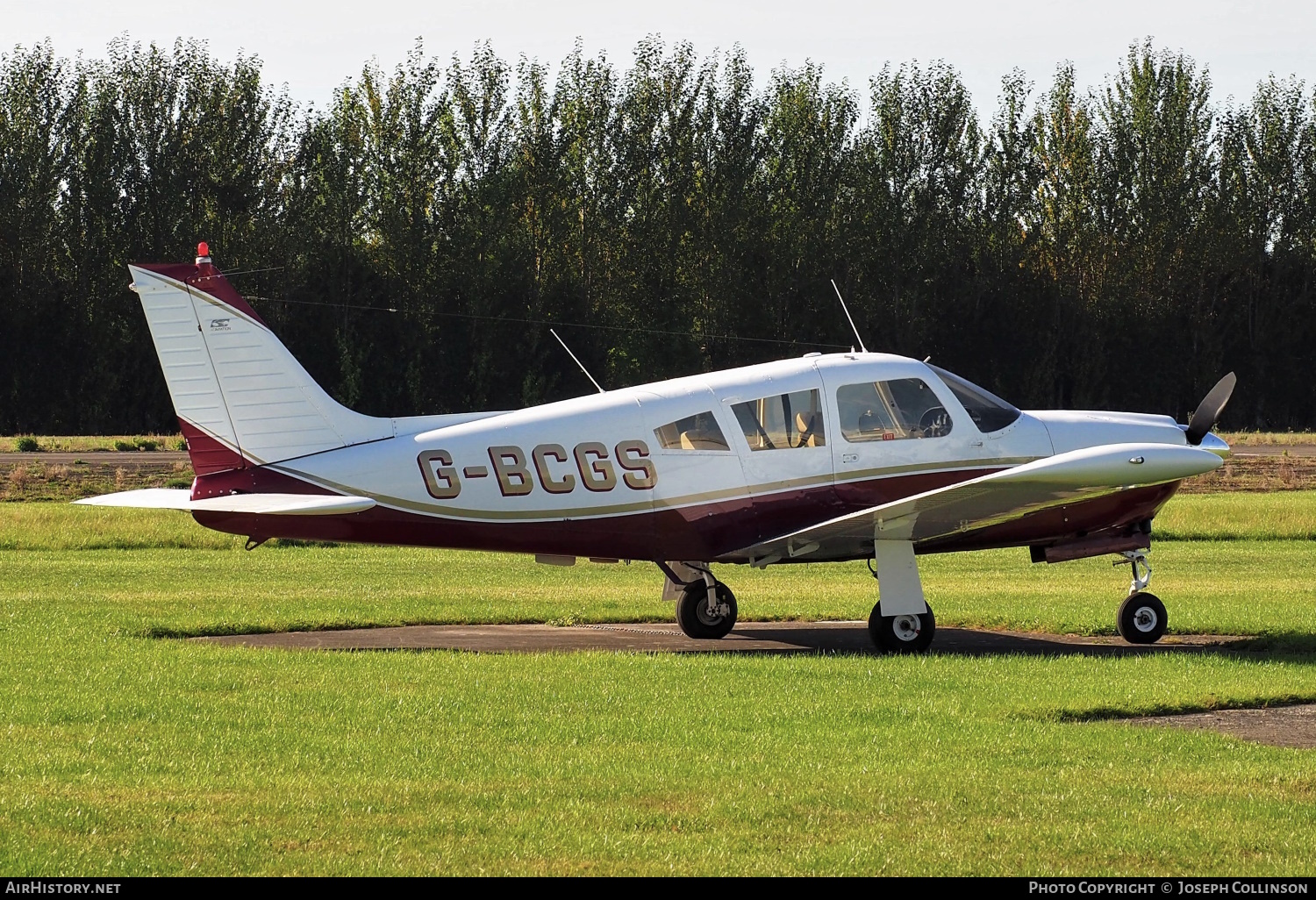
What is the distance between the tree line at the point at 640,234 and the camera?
192 feet

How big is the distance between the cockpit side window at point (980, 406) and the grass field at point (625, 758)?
2405mm

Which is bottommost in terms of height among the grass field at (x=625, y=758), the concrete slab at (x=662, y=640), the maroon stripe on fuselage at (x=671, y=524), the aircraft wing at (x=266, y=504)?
the concrete slab at (x=662, y=640)

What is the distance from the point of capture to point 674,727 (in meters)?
9.50

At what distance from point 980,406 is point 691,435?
278 cm

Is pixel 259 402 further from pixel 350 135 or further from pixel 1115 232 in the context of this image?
pixel 1115 232

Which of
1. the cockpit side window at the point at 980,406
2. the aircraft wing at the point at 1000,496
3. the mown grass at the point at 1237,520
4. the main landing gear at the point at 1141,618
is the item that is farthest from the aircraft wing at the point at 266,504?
the mown grass at the point at 1237,520

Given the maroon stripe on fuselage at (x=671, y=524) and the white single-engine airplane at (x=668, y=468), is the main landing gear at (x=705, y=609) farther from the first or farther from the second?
the maroon stripe on fuselage at (x=671, y=524)

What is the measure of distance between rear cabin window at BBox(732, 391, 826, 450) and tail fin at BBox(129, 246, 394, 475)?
3.53 m

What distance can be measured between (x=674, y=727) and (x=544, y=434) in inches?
197

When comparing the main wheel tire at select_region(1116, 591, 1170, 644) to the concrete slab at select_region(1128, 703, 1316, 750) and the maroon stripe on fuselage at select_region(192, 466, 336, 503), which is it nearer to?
the concrete slab at select_region(1128, 703, 1316, 750)

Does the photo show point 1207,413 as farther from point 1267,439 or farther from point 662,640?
point 1267,439

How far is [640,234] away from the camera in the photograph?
2408 inches

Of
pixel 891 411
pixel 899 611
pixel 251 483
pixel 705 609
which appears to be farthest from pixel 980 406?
pixel 251 483

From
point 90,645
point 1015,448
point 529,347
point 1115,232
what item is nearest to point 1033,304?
point 1115,232
